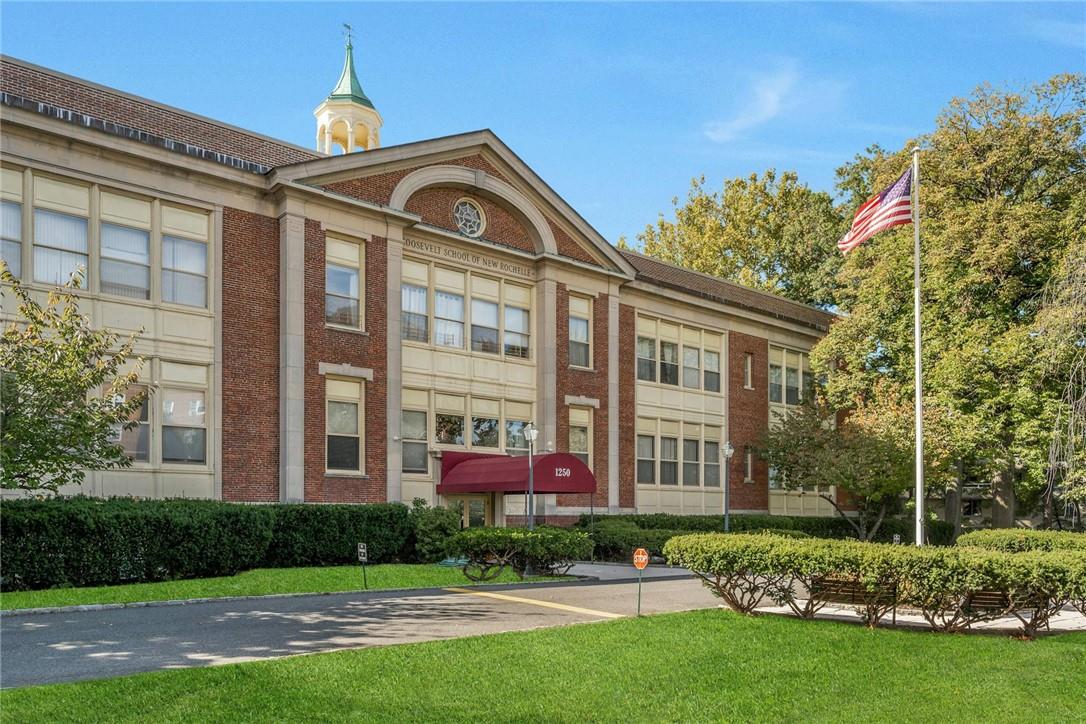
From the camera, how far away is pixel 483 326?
2962 centimetres

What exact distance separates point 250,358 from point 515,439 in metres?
9.37

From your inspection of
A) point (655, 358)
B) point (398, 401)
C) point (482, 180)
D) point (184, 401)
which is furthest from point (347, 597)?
point (655, 358)

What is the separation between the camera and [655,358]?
1404 inches

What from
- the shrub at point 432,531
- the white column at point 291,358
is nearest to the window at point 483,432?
the shrub at point 432,531

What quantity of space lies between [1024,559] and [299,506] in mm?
15224

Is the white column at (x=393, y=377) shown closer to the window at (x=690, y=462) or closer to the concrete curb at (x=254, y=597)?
the concrete curb at (x=254, y=597)

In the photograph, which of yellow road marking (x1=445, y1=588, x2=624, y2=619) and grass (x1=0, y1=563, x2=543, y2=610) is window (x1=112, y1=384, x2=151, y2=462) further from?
yellow road marking (x1=445, y1=588, x2=624, y2=619)

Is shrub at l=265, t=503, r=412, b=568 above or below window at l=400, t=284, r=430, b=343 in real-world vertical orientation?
below

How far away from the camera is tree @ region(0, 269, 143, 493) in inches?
622

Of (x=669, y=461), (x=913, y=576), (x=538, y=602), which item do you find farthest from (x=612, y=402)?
(x=913, y=576)

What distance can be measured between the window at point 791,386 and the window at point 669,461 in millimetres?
7610

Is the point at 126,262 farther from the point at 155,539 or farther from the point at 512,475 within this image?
the point at 512,475

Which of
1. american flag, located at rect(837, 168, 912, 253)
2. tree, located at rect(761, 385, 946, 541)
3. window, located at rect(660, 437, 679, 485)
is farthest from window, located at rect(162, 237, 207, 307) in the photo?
tree, located at rect(761, 385, 946, 541)

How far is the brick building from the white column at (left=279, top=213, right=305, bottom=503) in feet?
0.17
